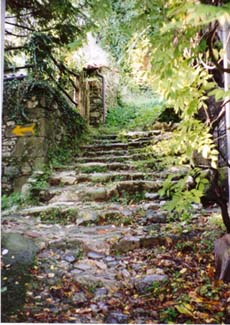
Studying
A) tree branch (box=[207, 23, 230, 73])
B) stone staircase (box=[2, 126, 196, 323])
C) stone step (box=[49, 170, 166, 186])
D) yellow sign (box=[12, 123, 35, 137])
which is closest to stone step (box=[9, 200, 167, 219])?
stone staircase (box=[2, 126, 196, 323])

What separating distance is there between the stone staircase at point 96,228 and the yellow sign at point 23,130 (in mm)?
230

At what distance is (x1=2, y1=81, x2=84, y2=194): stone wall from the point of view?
5.39ft

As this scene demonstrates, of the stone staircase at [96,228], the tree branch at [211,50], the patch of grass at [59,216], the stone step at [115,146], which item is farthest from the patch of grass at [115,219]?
the tree branch at [211,50]

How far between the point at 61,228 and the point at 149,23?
97 centimetres

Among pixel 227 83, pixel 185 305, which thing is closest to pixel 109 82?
pixel 227 83

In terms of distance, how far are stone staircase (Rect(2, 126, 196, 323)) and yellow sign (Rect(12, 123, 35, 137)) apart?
23cm

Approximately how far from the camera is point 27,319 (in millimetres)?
1421

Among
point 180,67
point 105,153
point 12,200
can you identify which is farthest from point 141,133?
point 12,200

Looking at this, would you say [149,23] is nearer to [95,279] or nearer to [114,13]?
[114,13]

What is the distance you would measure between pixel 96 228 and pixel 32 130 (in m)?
0.57

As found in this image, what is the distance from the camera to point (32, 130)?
1.73 metres

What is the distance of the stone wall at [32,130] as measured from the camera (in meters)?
1.64

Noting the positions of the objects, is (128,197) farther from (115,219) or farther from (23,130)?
(23,130)

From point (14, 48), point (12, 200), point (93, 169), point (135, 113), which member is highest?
point (14, 48)
